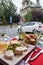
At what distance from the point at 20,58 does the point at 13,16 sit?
8.04 m

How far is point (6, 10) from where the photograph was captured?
28.0ft

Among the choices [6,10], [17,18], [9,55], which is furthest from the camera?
[17,18]

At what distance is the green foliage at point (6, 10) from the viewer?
8.28 meters

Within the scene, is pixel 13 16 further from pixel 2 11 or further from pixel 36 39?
pixel 36 39

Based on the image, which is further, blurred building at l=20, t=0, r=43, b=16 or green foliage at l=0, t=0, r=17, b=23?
blurred building at l=20, t=0, r=43, b=16

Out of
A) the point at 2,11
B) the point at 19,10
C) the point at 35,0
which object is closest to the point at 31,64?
the point at 2,11

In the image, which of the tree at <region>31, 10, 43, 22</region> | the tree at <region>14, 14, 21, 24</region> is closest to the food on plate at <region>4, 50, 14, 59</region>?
the tree at <region>31, 10, 43, 22</region>

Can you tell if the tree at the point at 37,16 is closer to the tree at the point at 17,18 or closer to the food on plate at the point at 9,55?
the tree at the point at 17,18

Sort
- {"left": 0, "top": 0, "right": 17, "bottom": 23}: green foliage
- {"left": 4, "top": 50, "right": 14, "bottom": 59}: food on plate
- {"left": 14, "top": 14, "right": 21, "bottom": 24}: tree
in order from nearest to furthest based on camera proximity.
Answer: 1. {"left": 4, "top": 50, "right": 14, "bottom": 59}: food on plate
2. {"left": 0, "top": 0, "right": 17, "bottom": 23}: green foliage
3. {"left": 14, "top": 14, "right": 21, "bottom": 24}: tree

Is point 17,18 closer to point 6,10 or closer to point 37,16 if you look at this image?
point 6,10

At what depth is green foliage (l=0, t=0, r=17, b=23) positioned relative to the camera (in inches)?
326

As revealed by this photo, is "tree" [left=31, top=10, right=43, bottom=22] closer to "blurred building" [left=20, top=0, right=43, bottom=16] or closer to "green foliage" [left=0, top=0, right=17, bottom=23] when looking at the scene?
"green foliage" [left=0, top=0, right=17, bottom=23]

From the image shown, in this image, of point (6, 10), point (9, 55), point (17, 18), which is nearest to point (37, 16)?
point (17, 18)

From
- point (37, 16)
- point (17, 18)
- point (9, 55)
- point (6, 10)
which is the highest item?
point (9, 55)
